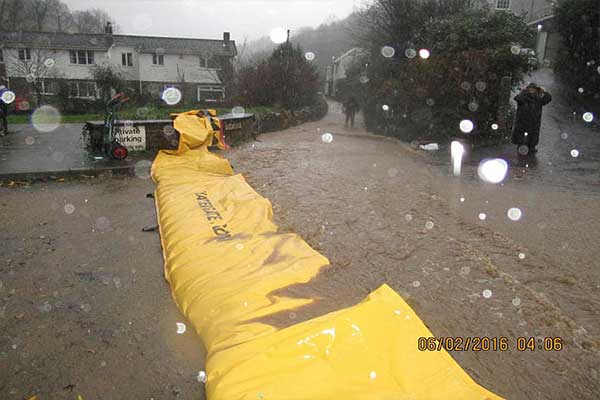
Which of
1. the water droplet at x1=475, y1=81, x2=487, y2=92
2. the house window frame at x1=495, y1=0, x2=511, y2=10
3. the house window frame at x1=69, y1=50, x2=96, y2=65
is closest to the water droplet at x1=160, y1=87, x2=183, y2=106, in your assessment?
the house window frame at x1=69, y1=50, x2=96, y2=65

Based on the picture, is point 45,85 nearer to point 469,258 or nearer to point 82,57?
point 82,57

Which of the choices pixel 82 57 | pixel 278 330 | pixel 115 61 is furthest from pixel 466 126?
pixel 82 57

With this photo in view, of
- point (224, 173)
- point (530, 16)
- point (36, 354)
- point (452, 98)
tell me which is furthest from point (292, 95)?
point (530, 16)

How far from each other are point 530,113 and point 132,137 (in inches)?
366

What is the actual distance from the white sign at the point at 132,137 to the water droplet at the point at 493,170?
25.3ft

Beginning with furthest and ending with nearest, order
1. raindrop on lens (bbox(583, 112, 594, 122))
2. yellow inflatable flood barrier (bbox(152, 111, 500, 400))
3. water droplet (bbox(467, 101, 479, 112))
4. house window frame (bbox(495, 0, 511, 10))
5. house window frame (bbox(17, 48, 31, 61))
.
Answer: house window frame (bbox(17, 48, 31, 61)), house window frame (bbox(495, 0, 511, 10)), raindrop on lens (bbox(583, 112, 594, 122)), water droplet (bbox(467, 101, 479, 112)), yellow inflatable flood barrier (bbox(152, 111, 500, 400))

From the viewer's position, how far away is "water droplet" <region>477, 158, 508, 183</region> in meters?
8.31

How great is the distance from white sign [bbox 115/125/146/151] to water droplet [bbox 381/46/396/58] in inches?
406

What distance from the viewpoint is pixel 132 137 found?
1027 cm

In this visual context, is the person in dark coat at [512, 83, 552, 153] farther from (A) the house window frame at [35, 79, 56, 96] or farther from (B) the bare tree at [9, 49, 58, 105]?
(A) the house window frame at [35, 79, 56, 96]

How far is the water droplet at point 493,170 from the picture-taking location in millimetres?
8312

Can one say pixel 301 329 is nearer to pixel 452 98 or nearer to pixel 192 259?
pixel 192 259

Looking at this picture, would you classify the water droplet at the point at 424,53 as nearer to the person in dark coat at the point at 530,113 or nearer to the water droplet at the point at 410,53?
the water droplet at the point at 410,53

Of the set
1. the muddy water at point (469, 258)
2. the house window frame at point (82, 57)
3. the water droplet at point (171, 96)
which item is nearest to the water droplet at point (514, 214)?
the muddy water at point (469, 258)
